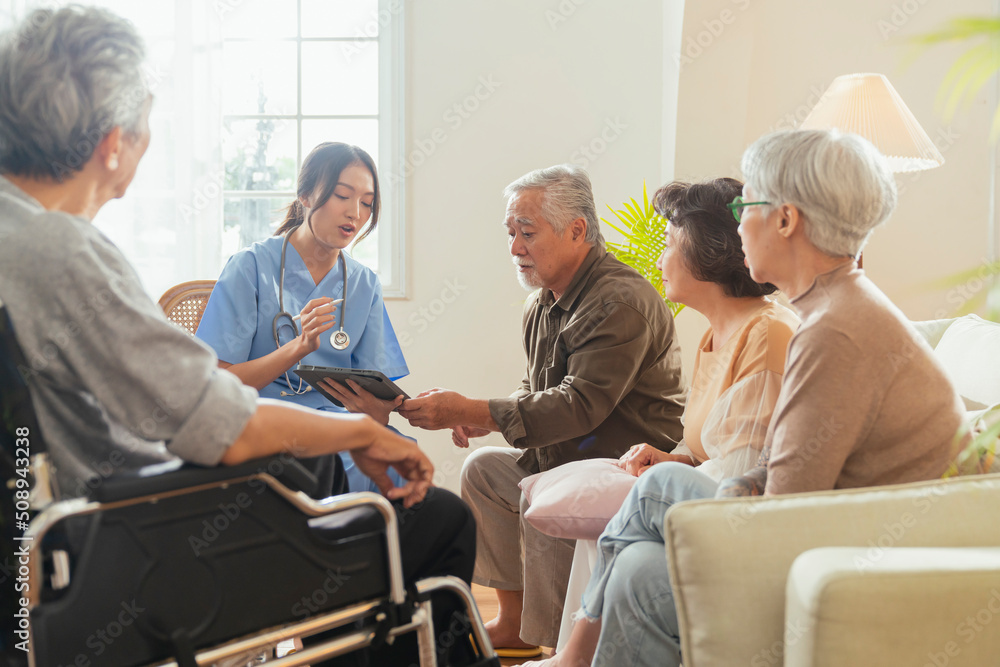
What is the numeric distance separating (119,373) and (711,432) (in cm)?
105

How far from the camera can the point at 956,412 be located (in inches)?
44.2

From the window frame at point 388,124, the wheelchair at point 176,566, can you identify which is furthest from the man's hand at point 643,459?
the window frame at point 388,124

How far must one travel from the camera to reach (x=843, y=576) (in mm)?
887

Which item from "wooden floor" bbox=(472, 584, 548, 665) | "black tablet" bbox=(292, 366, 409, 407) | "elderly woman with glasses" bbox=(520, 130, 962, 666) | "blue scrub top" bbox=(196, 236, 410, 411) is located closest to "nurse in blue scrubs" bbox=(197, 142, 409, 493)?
"blue scrub top" bbox=(196, 236, 410, 411)

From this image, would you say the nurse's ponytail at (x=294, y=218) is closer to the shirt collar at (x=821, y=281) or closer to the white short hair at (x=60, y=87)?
the white short hair at (x=60, y=87)

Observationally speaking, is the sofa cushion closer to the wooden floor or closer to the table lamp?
the table lamp

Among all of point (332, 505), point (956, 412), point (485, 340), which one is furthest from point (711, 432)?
point (485, 340)

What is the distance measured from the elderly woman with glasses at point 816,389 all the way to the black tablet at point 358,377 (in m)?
0.62

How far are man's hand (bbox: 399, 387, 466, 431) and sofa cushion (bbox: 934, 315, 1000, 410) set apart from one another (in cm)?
109

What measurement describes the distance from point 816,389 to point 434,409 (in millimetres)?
1001

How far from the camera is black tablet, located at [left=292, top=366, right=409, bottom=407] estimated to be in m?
1.64

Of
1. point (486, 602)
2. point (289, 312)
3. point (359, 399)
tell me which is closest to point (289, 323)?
point (289, 312)

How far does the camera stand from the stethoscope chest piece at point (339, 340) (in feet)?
6.82

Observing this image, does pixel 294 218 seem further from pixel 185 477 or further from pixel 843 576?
pixel 843 576
